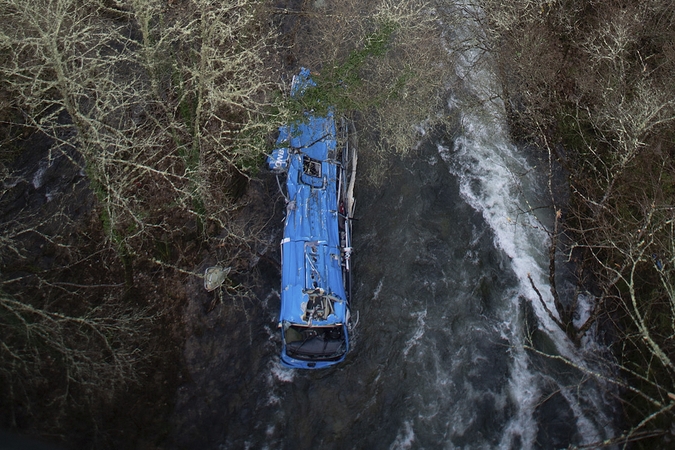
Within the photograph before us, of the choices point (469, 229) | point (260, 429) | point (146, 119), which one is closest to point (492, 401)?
point (469, 229)

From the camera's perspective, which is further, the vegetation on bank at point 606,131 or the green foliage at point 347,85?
the green foliage at point 347,85

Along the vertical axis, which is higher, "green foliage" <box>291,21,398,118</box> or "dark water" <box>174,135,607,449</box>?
"green foliage" <box>291,21,398,118</box>

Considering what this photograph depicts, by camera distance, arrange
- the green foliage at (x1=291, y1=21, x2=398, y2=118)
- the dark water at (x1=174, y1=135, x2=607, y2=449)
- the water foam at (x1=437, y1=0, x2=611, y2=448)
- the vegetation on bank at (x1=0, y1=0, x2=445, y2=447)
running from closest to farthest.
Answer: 1. the vegetation on bank at (x1=0, y1=0, x2=445, y2=447)
2. the dark water at (x1=174, y1=135, x2=607, y2=449)
3. the water foam at (x1=437, y1=0, x2=611, y2=448)
4. the green foliage at (x1=291, y1=21, x2=398, y2=118)

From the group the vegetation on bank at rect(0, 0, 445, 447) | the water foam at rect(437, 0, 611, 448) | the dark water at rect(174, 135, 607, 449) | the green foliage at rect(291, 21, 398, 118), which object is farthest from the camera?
the green foliage at rect(291, 21, 398, 118)

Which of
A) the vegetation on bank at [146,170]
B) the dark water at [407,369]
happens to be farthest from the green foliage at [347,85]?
the dark water at [407,369]

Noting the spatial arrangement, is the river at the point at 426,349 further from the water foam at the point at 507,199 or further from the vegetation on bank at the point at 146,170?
the vegetation on bank at the point at 146,170

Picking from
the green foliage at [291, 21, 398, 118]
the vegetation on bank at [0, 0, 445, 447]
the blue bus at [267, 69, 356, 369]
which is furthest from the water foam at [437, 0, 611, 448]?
the blue bus at [267, 69, 356, 369]

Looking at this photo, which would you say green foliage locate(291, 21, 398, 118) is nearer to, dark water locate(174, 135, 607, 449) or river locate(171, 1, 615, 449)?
river locate(171, 1, 615, 449)

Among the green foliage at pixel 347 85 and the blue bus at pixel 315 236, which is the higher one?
the green foliage at pixel 347 85
